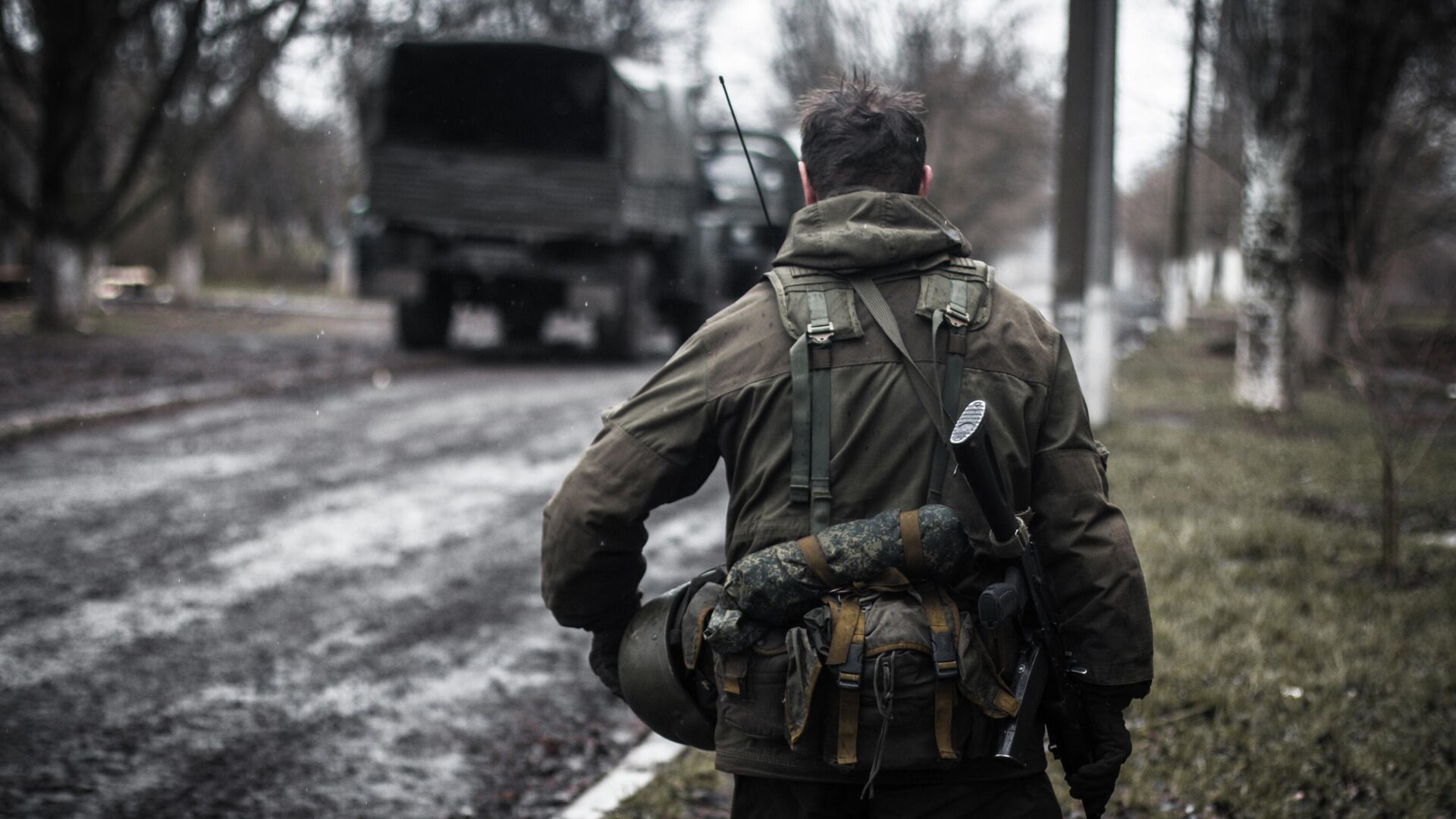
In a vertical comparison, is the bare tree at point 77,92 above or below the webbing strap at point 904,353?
above

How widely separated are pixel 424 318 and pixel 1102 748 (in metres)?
13.7

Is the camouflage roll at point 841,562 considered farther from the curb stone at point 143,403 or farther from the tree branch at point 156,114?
the tree branch at point 156,114

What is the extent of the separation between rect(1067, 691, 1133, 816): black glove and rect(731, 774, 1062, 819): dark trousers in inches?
3.4

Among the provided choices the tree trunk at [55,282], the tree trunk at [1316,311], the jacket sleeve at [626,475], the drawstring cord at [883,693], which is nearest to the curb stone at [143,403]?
the tree trunk at [55,282]

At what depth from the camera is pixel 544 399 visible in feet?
36.7

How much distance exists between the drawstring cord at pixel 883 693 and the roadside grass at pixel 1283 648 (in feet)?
5.58

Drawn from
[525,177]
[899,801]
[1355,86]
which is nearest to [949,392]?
[899,801]

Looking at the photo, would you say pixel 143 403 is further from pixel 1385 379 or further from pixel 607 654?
pixel 607 654

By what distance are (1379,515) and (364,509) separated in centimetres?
560

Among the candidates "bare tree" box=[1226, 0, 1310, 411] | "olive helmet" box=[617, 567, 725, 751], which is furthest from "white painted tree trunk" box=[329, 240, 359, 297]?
"olive helmet" box=[617, 567, 725, 751]

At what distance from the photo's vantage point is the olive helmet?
7.42ft

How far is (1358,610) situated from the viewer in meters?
5.20

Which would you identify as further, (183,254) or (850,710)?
(183,254)

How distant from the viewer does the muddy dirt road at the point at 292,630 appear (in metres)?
3.78
